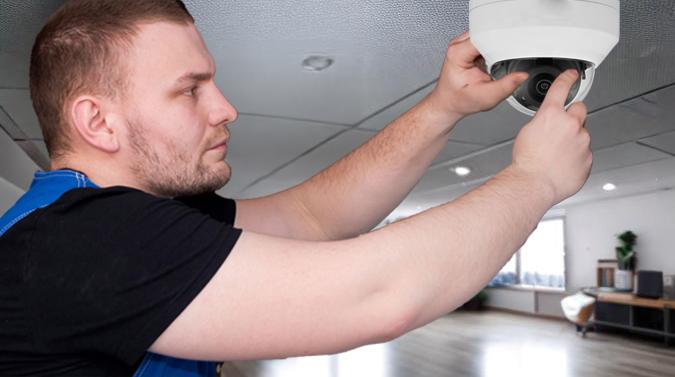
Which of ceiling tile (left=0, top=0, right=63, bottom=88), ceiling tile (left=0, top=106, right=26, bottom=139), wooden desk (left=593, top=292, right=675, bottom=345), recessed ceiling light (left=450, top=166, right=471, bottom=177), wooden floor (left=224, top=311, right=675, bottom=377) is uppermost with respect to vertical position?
recessed ceiling light (left=450, top=166, right=471, bottom=177)

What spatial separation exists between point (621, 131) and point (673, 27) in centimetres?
215

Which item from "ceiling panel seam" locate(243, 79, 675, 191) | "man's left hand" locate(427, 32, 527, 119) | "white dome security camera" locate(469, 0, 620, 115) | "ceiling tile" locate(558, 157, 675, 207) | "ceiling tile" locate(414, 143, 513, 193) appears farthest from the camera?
"ceiling tile" locate(558, 157, 675, 207)

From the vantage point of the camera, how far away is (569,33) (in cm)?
89

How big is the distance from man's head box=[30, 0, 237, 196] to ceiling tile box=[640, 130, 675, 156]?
4.41 metres

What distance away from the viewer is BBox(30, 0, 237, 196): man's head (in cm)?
94

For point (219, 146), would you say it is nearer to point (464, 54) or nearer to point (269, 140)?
point (464, 54)

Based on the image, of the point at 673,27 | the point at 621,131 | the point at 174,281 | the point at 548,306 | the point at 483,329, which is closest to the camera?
the point at 174,281

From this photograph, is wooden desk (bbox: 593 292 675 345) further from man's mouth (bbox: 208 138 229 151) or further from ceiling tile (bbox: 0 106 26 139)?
man's mouth (bbox: 208 138 229 151)

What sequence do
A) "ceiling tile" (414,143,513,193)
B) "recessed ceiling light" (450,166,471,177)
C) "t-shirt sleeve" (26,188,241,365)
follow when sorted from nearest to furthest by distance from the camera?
"t-shirt sleeve" (26,188,241,365) → "ceiling tile" (414,143,513,193) → "recessed ceiling light" (450,166,471,177)

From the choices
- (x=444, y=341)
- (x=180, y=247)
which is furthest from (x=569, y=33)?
(x=444, y=341)

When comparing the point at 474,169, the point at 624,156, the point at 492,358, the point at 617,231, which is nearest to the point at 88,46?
the point at 474,169

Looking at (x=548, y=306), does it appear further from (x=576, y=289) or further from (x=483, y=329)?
(x=483, y=329)

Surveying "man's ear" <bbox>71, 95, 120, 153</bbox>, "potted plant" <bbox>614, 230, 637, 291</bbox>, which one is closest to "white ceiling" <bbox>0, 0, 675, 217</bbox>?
"man's ear" <bbox>71, 95, 120, 153</bbox>

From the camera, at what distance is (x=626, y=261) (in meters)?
9.16
